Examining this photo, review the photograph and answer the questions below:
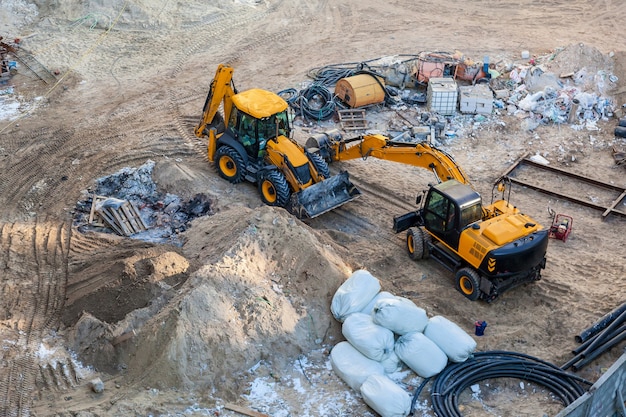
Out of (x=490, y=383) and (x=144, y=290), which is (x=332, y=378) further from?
(x=144, y=290)

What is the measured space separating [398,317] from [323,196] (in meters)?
4.73

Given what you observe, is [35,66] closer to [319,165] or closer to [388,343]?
[319,165]

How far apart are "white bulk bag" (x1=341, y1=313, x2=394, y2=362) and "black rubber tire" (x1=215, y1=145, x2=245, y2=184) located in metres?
5.86

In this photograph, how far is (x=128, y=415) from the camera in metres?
8.99

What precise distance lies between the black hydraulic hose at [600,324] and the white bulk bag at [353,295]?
3453 millimetres

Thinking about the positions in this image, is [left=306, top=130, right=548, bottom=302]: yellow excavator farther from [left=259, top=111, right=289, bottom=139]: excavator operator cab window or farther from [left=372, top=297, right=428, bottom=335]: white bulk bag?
[left=259, top=111, right=289, bottom=139]: excavator operator cab window

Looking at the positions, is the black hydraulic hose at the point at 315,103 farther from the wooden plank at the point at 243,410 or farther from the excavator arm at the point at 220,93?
the wooden plank at the point at 243,410

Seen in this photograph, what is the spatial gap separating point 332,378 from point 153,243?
511cm

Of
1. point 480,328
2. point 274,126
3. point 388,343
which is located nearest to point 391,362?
point 388,343

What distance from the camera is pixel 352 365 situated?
10078 millimetres

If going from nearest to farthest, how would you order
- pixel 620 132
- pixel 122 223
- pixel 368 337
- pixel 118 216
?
pixel 368 337 < pixel 122 223 < pixel 118 216 < pixel 620 132

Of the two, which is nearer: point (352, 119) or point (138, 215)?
point (138, 215)

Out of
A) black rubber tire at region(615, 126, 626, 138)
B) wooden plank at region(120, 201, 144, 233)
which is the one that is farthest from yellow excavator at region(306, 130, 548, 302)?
black rubber tire at region(615, 126, 626, 138)

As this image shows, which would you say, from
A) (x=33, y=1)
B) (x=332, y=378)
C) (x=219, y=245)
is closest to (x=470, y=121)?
(x=219, y=245)
